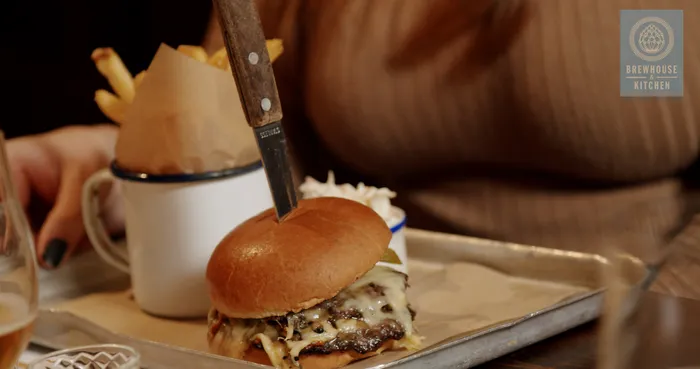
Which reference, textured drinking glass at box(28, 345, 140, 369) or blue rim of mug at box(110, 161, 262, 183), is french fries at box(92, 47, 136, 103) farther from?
textured drinking glass at box(28, 345, 140, 369)

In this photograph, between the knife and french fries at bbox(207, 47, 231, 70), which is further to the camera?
french fries at bbox(207, 47, 231, 70)

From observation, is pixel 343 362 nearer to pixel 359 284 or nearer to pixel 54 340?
pixel 359 284

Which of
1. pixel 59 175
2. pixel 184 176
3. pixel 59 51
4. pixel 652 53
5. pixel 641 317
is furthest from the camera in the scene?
pixel 59 51

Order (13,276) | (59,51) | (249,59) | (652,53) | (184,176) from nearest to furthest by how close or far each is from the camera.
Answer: (13,276)
(249,59)
(184,176)
(652,53)
(59,51)

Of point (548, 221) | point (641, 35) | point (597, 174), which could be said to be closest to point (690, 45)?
point (641, 35)

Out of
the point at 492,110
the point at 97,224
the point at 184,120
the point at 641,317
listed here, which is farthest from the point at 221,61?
the point at 641,317

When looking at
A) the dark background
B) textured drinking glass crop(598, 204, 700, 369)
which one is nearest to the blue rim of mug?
textured drinking glass crop(598, 204, 700, 369)

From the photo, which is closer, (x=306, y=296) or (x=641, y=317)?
(x=641, y=317)

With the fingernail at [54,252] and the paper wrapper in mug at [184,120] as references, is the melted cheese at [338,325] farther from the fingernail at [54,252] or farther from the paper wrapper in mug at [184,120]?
the fingernail at [54,252]

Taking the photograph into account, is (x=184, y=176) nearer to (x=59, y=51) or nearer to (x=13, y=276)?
(x=13, y=276)
